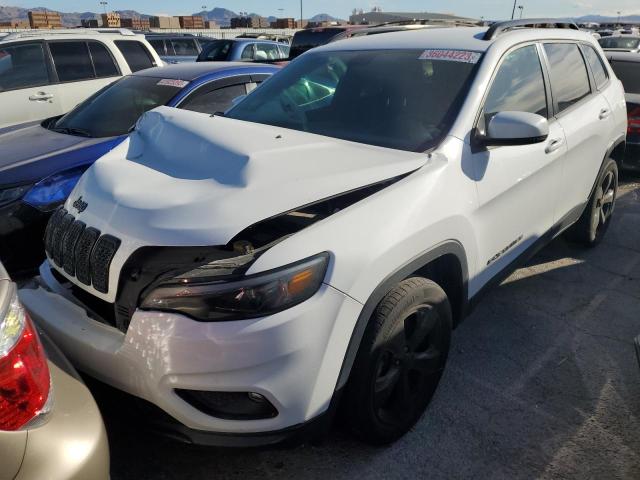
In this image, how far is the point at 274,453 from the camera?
2457 millimetres

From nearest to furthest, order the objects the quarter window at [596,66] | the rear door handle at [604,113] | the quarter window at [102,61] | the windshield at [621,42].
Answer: the rear door handle at [604,113]
the quarter window at [596,66]
the quarter window at [102,61]
the windshield at [621,42]

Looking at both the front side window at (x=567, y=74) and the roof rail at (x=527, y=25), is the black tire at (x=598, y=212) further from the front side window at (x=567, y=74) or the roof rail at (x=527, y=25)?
the roof rail at (x=527, y=25)

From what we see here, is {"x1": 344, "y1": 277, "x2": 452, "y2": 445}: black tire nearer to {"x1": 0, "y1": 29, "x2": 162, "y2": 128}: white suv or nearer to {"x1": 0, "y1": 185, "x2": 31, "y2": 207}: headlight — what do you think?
{"x1": 0, "y1": 185, "x2": 31, "y2": 207}: headlight

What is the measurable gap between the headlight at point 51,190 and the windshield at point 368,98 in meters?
1.19

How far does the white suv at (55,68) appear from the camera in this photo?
6.57 m

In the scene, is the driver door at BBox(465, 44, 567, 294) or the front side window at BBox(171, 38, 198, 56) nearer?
the driver door at BBox(465, 44, 567, 294)

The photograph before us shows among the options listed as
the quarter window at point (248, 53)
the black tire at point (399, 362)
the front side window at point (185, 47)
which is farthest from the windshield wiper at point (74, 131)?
the front side window at point (185, 47)

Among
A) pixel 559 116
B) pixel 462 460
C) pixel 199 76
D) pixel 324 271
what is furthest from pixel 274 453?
pixel 199 76

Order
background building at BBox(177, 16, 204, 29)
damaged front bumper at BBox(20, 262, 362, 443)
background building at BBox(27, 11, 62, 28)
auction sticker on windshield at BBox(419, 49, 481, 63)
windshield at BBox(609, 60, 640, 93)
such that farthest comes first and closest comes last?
background building at BBox(177, 16, 204, 29) → background building at BBox(27, 11, 62, 28) → windshield at BBox(609, 60, 640, 93) → auction sticker on windshield at BBox(419, 49, 481, 63) → damaged front bumper at BBox(20, 262, 362, 443)

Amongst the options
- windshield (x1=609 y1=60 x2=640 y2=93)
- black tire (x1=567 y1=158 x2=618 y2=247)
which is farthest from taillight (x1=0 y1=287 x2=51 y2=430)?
windshield (x1=609 y1=60 x2=640 y2=93)

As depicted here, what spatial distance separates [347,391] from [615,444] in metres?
1.35

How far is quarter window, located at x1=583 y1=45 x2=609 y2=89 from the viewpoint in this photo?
4203 millimetres

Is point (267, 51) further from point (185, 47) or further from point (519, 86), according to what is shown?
point (519, 86)

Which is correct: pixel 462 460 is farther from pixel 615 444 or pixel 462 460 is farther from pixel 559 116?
pixel 559 116
